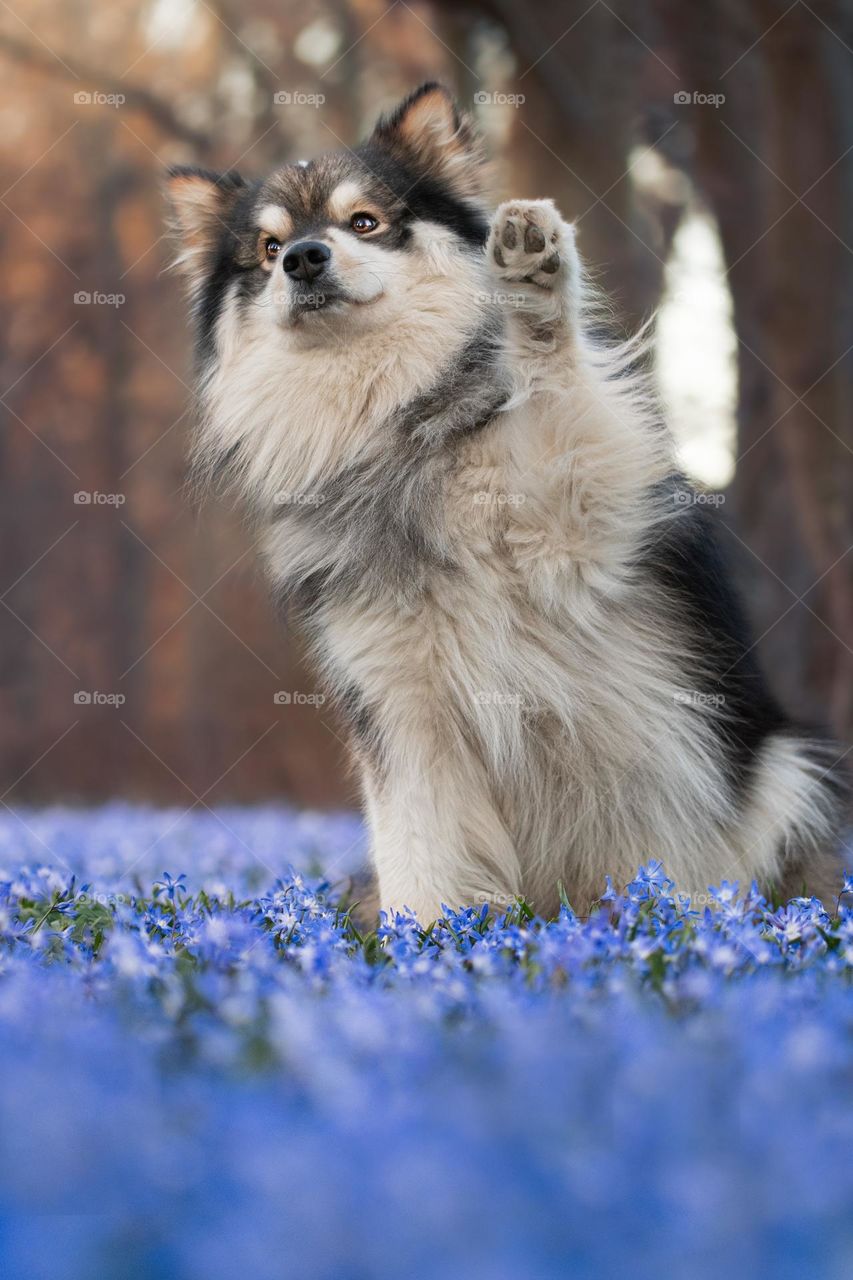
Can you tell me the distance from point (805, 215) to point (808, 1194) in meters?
6.20

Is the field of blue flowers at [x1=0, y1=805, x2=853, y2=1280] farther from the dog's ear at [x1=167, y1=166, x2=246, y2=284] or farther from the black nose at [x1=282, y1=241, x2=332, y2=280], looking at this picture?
the dog's ear at [x1=167, y1=166, x2=246, y2=284]

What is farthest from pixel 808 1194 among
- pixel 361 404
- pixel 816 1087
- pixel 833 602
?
pixel 833 602

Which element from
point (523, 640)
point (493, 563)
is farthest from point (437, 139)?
point (523, 640)

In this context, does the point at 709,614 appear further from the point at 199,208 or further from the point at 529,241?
the point at 199,208

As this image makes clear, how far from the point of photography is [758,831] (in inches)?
120

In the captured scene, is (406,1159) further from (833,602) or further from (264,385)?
(833,602)

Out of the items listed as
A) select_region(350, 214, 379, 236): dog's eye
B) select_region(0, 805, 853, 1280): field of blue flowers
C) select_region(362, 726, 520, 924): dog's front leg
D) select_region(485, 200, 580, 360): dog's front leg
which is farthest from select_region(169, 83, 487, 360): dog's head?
select_region(0, 805, 853, 1280): field of blue flowers

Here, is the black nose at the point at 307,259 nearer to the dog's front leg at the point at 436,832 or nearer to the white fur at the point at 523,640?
the white fur at the point at 523,640

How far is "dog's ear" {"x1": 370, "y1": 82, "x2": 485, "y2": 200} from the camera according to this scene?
3350 millimetres

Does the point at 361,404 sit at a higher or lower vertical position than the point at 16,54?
lower

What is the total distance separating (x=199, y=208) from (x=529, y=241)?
1534mm

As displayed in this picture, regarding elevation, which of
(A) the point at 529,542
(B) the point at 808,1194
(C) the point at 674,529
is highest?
(C) the point at 674,529

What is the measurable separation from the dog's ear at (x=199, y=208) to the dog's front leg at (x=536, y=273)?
4.22 ft

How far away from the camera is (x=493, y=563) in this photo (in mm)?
2729
